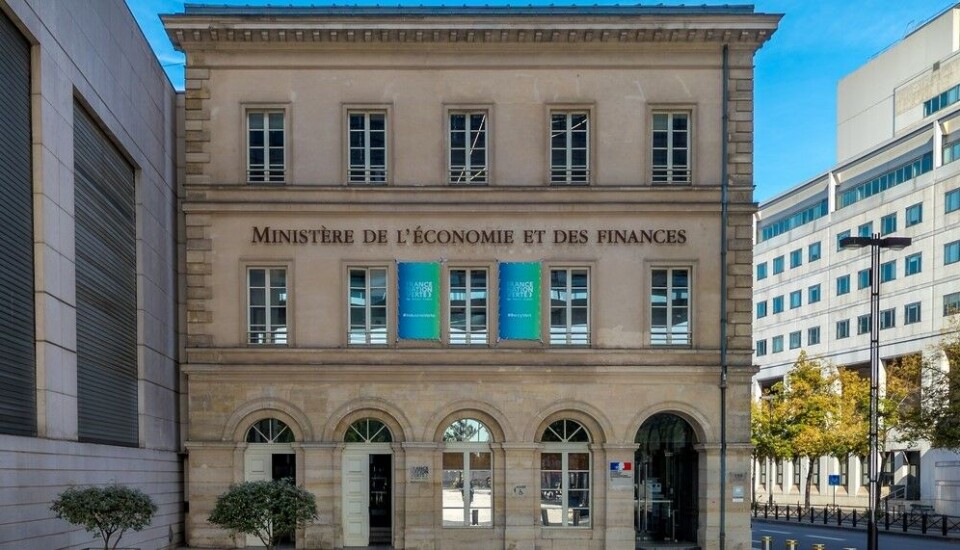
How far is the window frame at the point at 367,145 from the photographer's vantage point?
24547mm

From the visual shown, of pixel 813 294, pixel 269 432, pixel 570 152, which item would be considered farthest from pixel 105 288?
pixel 813 294

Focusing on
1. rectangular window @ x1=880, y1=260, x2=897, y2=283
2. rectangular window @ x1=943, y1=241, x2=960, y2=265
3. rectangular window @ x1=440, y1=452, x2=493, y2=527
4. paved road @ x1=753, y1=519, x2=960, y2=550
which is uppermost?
rectangular window @ x1=943, y1=241, x2=960, y2=265

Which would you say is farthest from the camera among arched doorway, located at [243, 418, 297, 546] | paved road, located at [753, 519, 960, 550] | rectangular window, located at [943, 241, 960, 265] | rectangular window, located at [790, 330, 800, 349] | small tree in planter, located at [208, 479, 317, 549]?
rectangular window, located at [790, 330, 800, 349]

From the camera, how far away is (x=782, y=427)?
172 ft

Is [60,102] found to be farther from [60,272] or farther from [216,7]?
[216,7]

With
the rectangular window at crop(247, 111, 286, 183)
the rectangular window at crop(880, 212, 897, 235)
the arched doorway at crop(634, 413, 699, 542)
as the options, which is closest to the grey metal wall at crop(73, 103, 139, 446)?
the rectangular window at crop(247, 111, 286, 183)

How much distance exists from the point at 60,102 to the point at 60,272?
11.2 ft

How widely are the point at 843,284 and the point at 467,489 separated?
5532 centimetres

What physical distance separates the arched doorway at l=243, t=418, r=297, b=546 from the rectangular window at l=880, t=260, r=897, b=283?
5338 centimetres

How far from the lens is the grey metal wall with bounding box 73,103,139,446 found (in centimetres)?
1780

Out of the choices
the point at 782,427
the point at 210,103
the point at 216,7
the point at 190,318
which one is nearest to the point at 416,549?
the point at 190,318

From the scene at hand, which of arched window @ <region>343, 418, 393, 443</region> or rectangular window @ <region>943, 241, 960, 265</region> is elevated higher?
rectangular window @ <region>943, 241, 960, 265</region>

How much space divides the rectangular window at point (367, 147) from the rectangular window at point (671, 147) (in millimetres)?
8316

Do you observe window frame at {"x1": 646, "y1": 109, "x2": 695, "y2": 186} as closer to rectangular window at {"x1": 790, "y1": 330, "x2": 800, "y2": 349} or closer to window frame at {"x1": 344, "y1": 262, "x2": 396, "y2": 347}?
window frame at {"x1": 344, "y1": 262, "x2": 396, "y2": 347}
